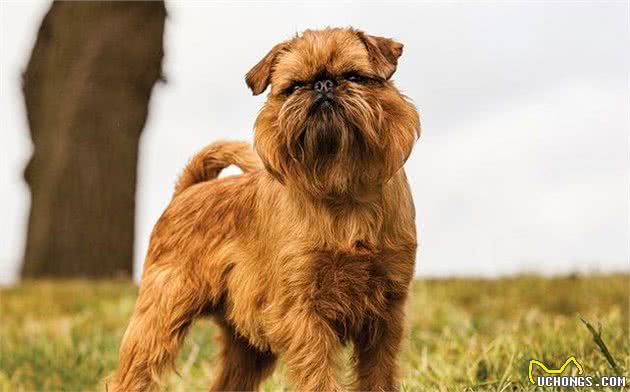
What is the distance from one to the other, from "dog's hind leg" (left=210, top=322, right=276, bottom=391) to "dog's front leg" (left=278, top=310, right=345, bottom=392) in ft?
3.70

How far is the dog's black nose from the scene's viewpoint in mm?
3682

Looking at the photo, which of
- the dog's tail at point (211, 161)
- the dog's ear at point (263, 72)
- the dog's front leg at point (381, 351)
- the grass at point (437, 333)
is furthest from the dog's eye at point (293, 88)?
the dog's tail at point (211, 161)

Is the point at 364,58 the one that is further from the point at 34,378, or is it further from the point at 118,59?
the point at 118,59

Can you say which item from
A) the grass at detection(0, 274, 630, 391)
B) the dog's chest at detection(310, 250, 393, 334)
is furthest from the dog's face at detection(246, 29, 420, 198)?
the grass at detection(0, 274, 630, 391)

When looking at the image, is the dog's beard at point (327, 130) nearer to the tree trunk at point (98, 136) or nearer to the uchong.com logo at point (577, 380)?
the uchong.com logo at point (577, 380)

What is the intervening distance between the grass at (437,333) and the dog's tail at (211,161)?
3.81 ft

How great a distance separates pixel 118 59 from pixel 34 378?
6.03 meters

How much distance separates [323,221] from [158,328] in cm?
121

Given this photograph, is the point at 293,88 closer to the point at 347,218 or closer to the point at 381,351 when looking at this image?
the point at 347,218

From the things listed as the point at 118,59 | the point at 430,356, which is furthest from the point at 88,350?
the point at 118,59

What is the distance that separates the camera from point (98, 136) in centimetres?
1230

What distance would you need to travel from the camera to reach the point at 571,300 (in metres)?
9.74

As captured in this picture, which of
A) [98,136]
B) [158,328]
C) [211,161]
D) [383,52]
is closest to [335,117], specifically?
[383,52]

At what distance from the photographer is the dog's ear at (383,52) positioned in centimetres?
377
